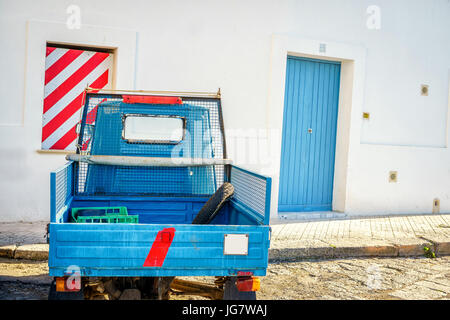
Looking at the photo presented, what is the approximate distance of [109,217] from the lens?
4.34 meters

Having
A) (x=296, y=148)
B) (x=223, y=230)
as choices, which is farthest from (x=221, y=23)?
(x=223, y=230)

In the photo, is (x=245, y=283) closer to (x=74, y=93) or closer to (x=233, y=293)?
(x=233, y=293)

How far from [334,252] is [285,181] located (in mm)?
2620

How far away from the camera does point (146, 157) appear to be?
473 centimetres

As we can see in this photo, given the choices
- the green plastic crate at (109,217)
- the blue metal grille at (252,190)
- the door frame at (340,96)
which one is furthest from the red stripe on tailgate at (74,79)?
the blue metal grille at (252,190)

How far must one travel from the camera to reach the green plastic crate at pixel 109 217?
4344 millimetres

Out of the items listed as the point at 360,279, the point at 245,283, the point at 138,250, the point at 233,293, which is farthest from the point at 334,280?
the point at 138,250

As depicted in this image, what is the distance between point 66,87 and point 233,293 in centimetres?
520

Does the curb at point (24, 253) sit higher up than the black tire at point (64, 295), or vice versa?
the black tire at point (64, 295)

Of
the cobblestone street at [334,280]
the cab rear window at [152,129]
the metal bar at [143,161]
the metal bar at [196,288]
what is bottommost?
the cobblestone street at [334,280]

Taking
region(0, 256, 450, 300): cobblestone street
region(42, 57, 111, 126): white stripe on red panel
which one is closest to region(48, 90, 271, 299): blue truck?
region(0, 256, 450, 300): cobblestone street

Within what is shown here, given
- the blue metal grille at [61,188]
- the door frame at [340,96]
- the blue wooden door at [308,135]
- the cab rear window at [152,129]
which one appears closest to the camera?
the blue metal grille at [61,188]

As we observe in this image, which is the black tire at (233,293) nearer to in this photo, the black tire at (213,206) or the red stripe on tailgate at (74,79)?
the black tire at (213,206)

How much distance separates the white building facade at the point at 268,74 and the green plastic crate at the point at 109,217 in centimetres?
303
